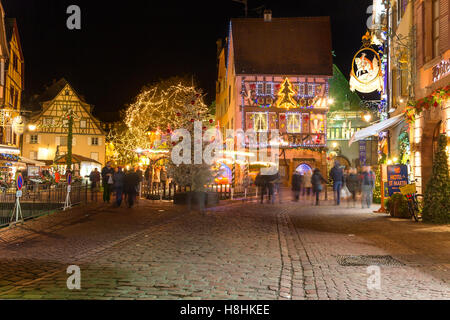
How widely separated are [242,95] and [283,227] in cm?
2587

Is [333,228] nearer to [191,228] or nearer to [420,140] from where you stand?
[191,228]

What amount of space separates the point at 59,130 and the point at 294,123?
111 ft

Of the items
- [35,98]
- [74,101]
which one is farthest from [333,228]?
[35,98]

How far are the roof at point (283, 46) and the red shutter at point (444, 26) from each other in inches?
926

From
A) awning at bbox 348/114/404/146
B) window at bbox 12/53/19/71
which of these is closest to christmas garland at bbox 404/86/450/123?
awning at bbox 348/114/404/146

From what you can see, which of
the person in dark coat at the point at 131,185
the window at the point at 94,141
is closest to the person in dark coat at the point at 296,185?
the person in dark coat at the point at 131,185

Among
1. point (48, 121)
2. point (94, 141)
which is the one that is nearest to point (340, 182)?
point (48, 121)

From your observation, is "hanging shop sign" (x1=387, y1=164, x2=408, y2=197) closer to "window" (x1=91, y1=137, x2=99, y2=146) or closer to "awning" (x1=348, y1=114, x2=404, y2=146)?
"awning" (x1=348, y1=114, x2=404, y2=146)

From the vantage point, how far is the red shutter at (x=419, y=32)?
15726 millimetres

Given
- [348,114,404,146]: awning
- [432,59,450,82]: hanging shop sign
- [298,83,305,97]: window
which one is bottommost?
[348,114,404,146]: awning

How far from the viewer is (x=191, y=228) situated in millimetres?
12383

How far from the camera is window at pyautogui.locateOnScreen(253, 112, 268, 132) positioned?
122 ft

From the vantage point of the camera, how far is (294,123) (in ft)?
124

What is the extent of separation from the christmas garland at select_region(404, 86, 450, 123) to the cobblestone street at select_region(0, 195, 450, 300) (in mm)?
3607
